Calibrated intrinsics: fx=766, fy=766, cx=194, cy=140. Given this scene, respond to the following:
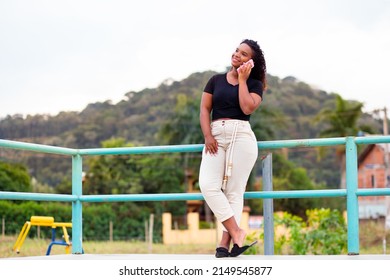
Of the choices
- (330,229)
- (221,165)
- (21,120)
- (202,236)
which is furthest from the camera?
(21,120)

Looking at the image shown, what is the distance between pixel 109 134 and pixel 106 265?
54400 mm

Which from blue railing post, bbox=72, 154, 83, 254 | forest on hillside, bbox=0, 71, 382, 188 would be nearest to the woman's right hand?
blue railing post, bbox=72, 154, 83, 254

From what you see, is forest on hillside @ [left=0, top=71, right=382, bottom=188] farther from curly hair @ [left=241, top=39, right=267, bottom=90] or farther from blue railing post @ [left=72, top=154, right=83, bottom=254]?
curly hair @ [left=241, top=39, right=267, bottom=90]

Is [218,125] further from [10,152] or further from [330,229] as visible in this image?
[10,152]

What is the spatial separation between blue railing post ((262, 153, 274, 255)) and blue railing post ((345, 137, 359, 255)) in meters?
0.62

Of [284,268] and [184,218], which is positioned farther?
[184,218]

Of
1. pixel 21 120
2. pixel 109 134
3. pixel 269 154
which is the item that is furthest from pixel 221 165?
pixel 109 134

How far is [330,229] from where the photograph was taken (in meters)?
14.2

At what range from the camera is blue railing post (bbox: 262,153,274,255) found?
15.5 feet

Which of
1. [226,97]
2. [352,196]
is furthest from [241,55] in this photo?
[352,196]

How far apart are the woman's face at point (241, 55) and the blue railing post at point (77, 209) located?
4.06 ft

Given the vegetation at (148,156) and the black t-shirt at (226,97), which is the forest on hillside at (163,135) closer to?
the vegetation at (148,156)

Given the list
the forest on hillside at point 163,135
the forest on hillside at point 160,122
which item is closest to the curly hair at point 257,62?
the forest on hillside at point 163,135

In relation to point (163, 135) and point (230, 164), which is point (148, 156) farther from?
point (230, 164)
